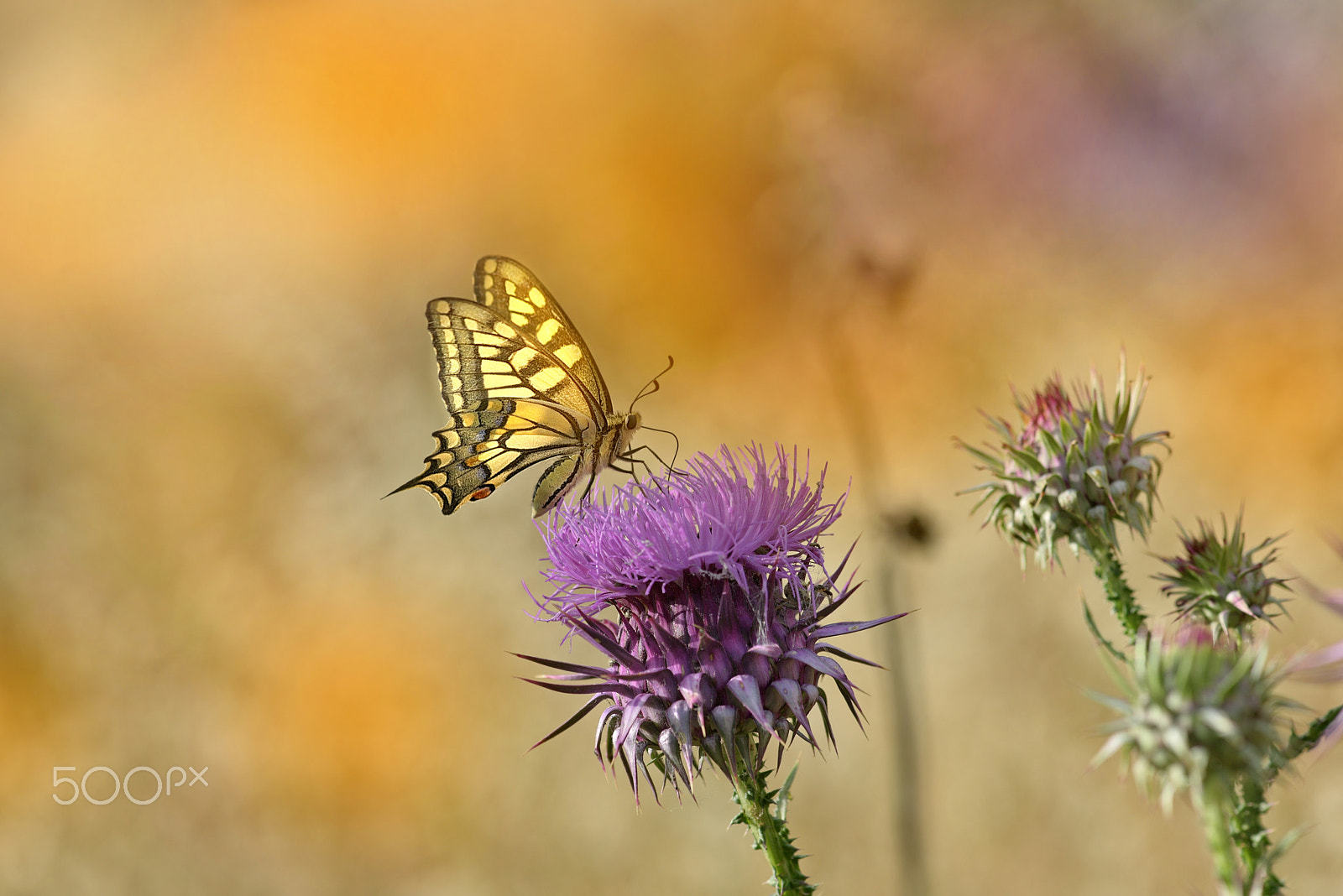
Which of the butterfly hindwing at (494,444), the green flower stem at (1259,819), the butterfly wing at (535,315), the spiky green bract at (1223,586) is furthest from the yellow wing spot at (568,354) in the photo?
the green flower stem at (1259,819)

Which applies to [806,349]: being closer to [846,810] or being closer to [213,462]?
[846,810]

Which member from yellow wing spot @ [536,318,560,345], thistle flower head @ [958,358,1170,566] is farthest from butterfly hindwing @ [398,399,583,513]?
thistle flower head @ [958,358,1170,566]

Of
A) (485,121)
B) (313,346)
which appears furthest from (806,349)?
(313,346)

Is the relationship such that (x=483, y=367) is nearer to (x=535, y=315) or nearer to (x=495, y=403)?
(x=495, y=403)

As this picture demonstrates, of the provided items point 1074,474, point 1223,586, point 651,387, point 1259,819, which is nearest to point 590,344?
point 651,387

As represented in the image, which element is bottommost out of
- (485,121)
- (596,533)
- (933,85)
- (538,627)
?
(596,533)

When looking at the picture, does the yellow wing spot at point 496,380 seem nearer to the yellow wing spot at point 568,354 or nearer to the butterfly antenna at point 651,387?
the yellow wing spot at point 568,354
